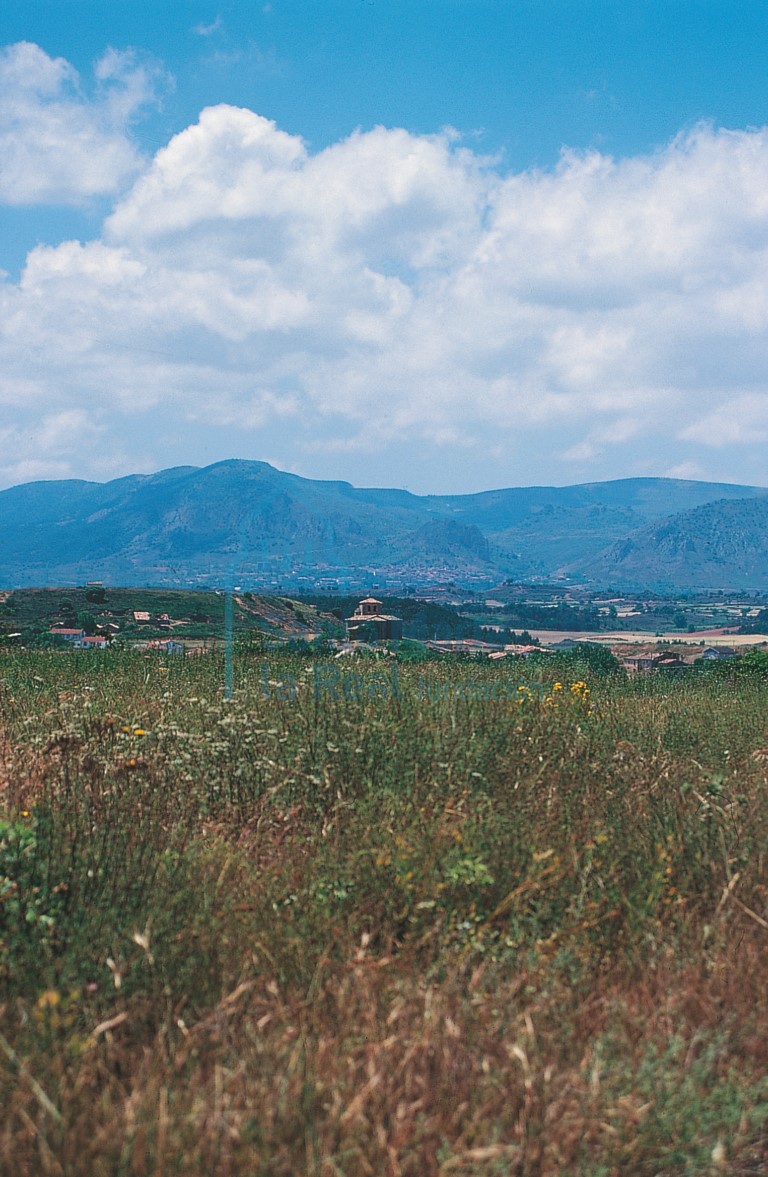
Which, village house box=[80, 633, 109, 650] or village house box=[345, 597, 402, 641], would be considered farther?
village house box=[80, 633, 109, 650]

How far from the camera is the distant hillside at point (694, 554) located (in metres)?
99.2

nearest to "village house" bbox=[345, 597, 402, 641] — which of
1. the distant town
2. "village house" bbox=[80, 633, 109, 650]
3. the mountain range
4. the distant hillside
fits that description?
the distant town

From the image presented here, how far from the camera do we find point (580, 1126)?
2791mm

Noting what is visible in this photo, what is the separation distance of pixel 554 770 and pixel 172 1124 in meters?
4.12

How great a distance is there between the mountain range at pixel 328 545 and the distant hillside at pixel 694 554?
0.25 meters

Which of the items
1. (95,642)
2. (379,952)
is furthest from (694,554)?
(379,952)

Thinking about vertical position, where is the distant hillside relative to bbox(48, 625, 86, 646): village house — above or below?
above

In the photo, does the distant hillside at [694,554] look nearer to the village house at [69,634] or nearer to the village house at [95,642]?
the village house at [69,634]

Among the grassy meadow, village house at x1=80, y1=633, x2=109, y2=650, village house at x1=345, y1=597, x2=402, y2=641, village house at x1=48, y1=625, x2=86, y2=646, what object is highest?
village house at x1=345, y1=597, x2=402, y2=641

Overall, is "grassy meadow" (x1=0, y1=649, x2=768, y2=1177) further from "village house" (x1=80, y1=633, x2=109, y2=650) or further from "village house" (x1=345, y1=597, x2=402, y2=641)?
"village house" (x1=80, y1=633, x2=109, y2=650)

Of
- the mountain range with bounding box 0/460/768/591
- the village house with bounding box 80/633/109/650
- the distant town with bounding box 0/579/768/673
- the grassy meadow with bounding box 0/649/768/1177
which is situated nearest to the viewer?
the grassy meadow with bounding box 0/649/768/1177

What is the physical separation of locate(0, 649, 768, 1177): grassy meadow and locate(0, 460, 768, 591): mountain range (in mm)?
5064

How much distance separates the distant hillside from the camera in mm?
99225

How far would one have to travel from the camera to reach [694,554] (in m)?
116
